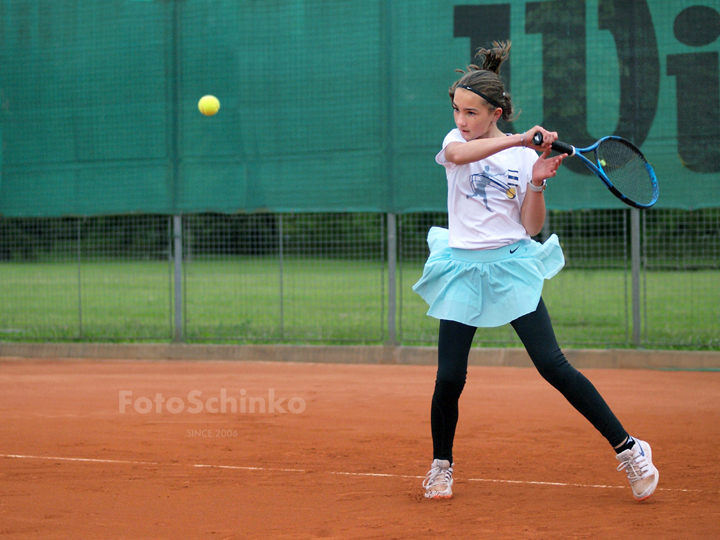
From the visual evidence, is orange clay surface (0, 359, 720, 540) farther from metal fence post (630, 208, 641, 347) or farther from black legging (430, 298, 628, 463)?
metal fence post (630, 208, 641, 347)

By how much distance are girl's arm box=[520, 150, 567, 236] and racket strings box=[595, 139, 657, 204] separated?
0.51 metres

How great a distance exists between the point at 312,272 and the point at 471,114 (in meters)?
6.54

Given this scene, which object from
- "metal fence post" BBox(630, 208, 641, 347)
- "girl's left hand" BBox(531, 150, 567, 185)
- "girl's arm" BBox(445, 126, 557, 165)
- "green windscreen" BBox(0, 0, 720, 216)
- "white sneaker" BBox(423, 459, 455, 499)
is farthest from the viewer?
"metal fence post" BBox(630, 208, 641, 347)

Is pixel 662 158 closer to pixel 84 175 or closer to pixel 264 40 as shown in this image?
pixel 264 40

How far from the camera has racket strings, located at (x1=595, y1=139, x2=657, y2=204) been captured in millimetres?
3721

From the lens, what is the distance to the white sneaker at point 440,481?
11.3ft

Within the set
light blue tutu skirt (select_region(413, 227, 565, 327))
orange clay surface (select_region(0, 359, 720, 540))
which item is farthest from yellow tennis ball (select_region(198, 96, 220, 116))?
light blue tutu skirt (select_region(413, 227, 565, 327))

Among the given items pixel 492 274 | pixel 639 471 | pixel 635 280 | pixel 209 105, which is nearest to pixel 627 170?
pixel 492 274

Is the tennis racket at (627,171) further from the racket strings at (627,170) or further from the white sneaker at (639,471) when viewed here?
the white sneaker at (639,471)

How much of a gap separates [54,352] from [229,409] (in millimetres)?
3808

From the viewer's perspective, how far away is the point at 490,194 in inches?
133

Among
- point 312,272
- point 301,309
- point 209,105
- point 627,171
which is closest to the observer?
point 627,171

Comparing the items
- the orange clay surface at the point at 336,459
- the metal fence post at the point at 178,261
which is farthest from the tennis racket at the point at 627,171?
the metal fence post at the point at 178,261

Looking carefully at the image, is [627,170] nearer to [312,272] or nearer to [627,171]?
[627,171]
